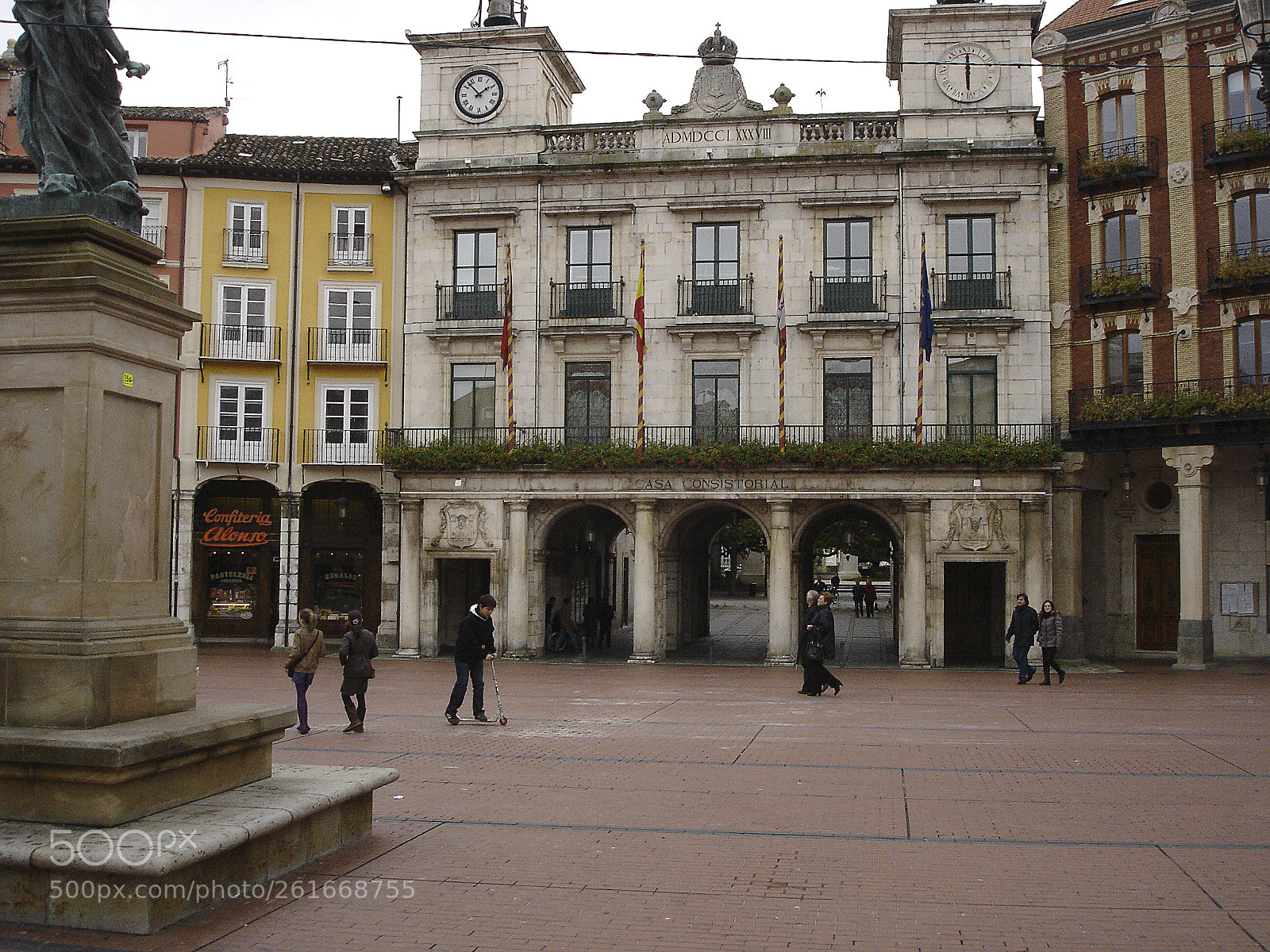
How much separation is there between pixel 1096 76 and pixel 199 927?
32.7m

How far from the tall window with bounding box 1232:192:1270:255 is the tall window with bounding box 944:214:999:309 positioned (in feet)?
20.1

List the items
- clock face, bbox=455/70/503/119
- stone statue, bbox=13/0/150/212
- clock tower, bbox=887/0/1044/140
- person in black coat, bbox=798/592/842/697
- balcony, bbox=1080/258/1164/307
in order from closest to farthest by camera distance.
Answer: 1. stone statue, bbox=13/0/150/212
2. person in black coat, bbox=798/592/842/697
3. balcony, bbox=1080/258/1164/307
4. clock tower, bbox=887/0/1044/140
5. clock face, bbox=455/70/503/119

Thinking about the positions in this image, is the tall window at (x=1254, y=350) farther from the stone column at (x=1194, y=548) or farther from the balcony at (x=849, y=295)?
the balcony at (x=849, y=295)

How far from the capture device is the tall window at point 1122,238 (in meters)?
32.0

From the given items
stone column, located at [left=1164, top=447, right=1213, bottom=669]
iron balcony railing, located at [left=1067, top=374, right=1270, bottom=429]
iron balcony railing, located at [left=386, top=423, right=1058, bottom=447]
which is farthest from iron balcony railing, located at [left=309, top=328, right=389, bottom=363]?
stone column, located at [left=1164, top=447, right=1213, bottom=669]

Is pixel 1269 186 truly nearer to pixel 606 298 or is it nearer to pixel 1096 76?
pixel 1096 76

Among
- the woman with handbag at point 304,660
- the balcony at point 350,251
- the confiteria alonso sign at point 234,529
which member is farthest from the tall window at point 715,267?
the woman with handbag at point 304,660

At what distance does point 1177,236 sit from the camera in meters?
31.4

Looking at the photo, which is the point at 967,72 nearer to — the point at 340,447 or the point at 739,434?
the point at 739,434

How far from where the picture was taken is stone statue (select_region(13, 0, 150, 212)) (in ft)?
28.1

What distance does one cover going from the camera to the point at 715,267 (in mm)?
33562

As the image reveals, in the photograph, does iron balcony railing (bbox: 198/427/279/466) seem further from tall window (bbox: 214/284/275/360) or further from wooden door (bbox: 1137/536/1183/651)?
wooden door (bbox: 1137/536/1183/651)

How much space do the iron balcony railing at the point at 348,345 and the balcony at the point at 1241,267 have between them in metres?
23.5

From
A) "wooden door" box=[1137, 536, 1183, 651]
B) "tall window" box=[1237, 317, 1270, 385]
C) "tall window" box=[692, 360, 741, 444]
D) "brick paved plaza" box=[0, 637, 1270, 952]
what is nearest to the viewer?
"brick paved plaza" box=[0, 637, 1270, 952]
